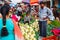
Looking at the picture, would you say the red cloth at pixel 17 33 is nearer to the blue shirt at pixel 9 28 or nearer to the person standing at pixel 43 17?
the blue shirt at pixel 9 28

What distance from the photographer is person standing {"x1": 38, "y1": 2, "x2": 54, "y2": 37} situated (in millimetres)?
3513

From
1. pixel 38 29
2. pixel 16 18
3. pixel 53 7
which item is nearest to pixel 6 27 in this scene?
pixel 16 18

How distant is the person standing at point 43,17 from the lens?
3513mm

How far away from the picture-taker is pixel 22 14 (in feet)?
11.3

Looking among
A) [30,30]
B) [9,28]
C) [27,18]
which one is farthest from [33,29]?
[9,28]

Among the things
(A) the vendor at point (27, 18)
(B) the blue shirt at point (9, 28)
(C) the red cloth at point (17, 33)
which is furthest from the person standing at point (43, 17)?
(B) the blue shirt at point (9, 28)

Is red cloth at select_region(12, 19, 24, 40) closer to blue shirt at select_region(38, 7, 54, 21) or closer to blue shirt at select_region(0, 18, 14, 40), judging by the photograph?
blue shirt at select_region(0, 18, 14, 40)

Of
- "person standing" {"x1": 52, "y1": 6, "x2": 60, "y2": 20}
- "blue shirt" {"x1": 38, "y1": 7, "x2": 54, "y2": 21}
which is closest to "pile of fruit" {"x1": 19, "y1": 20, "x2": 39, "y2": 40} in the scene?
"blue shirt" {"x1": 38, "y1": 7, "x2": 54, "y2": 21}

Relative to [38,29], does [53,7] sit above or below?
above

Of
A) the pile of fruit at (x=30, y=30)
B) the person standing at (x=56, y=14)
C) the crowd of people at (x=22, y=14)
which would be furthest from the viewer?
the person standing at (x=56, y=14)

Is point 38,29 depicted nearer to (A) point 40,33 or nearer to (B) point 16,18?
(A) point 40,33

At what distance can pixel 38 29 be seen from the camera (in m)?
3.54

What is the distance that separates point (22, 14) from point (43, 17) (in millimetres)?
318

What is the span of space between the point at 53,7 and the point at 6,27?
0.76 m
